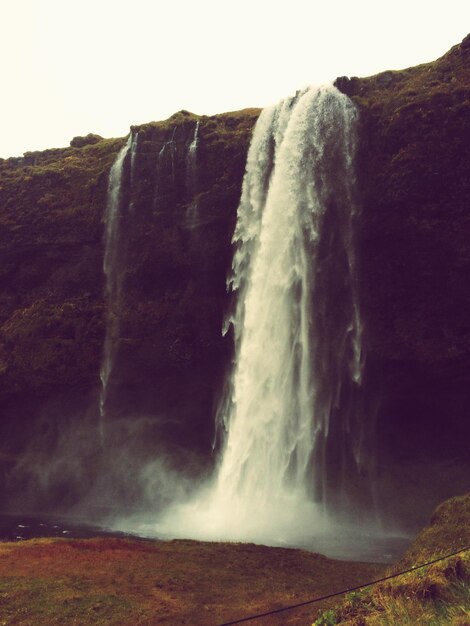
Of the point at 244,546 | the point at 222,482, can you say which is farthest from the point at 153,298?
the point at 244,546

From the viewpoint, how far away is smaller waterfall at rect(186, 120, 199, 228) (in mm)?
36969

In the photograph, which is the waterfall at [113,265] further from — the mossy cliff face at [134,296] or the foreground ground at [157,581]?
the foreground ground at [157,581]

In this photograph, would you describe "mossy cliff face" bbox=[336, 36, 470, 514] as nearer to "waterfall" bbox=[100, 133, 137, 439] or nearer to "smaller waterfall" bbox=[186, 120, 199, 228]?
"smaller waterfall" bbox=[186, 120, 199, 228]

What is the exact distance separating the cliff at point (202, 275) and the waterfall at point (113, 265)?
23.8 inches

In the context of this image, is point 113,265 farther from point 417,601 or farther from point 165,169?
point 417,601

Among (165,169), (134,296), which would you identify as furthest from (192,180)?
(134,296)

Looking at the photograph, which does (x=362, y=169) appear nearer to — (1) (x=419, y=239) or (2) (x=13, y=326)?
(1) (x=419, y=239)

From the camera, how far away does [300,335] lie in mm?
33625

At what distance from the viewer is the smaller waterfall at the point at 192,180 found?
36969 millimetres

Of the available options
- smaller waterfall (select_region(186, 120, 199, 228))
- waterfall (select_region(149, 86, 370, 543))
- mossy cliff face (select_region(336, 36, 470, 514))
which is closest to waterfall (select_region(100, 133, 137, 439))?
smaller waterfall (select_region(186, 120, 199, 228))

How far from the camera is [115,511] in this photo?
36.2 meters

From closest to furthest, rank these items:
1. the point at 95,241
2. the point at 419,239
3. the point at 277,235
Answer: the point at 419,239 < the point at 277,235 < the point at 95,241

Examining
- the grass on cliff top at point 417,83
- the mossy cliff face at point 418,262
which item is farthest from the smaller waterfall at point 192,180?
the grass on cliff top at point 417,83

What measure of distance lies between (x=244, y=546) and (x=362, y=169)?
71.3ft
